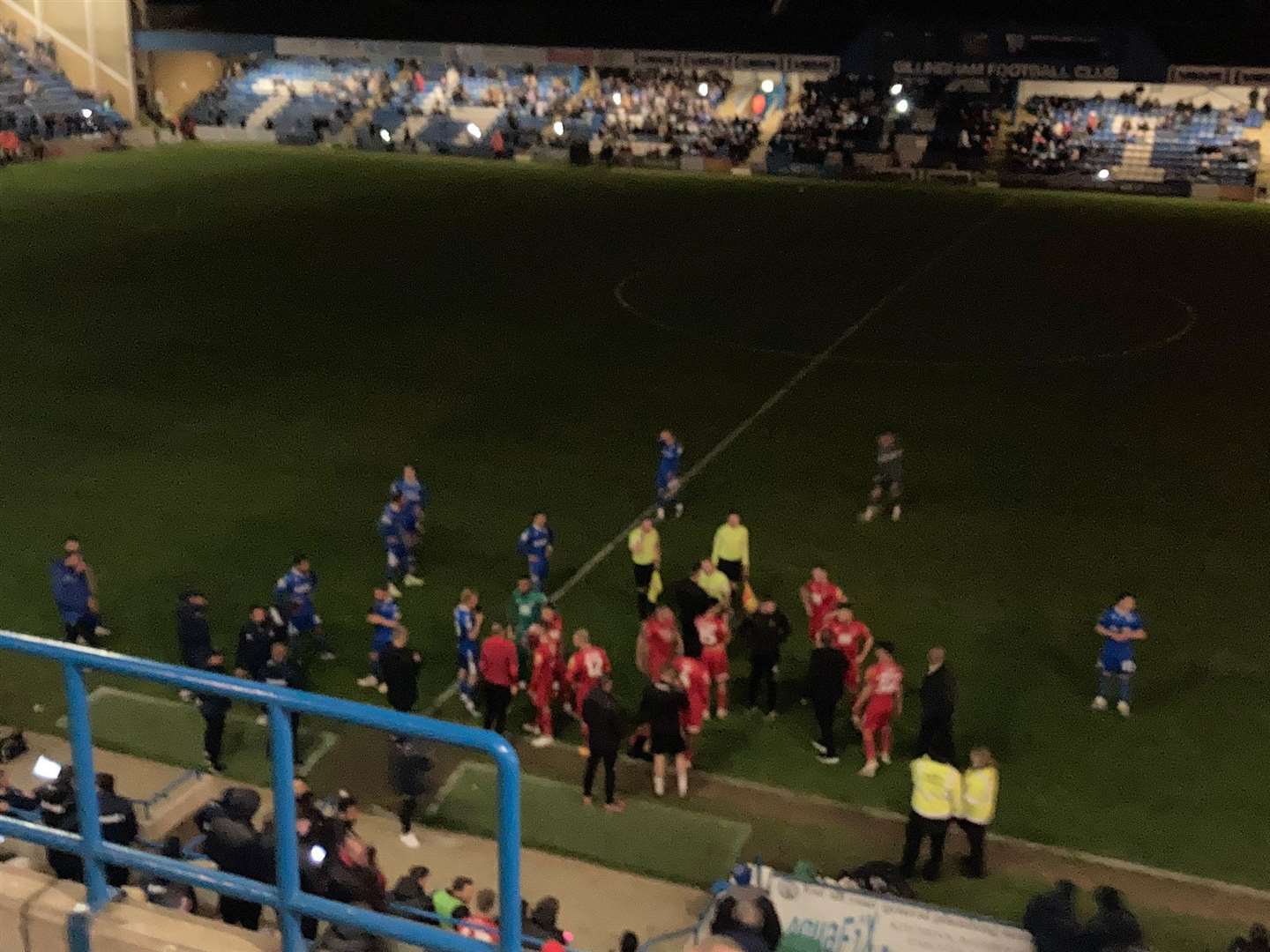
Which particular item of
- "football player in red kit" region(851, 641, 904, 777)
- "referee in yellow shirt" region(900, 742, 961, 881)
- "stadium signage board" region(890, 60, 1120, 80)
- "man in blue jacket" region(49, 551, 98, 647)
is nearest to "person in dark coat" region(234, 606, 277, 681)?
"man in blue jacket" region(49, 551, 98, 647)

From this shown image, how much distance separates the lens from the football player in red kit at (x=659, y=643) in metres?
12.3

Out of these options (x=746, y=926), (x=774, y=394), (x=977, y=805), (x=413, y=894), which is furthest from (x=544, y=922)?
(x=774, y=394)

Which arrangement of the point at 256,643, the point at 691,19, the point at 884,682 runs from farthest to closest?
1. the point at 691,19
2. the point at 256,643
3. the point at 884,682

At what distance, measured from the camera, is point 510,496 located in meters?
18.8

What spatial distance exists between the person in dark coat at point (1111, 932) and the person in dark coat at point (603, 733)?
414 cm

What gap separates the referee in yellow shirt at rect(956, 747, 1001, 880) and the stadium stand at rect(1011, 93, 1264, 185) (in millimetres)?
45878

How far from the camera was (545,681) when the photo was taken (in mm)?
12273

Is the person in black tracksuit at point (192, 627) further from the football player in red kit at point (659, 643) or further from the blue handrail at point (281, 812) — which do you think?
the blue handrail at point (281, 812)

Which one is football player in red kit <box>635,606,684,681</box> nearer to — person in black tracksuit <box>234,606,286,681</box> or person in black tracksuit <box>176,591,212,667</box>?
person in black tracksuit <box>234,606,286,681</box>

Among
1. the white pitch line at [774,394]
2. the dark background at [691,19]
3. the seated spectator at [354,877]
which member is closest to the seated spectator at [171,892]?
the seated spectator at [354,877]

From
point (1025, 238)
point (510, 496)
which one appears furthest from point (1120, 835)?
point (1025, 238)

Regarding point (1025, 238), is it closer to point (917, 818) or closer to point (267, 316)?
point (267, 316)

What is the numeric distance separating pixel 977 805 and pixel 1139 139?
48.7 meters

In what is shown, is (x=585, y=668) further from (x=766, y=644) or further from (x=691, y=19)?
(x=691, y=19)
